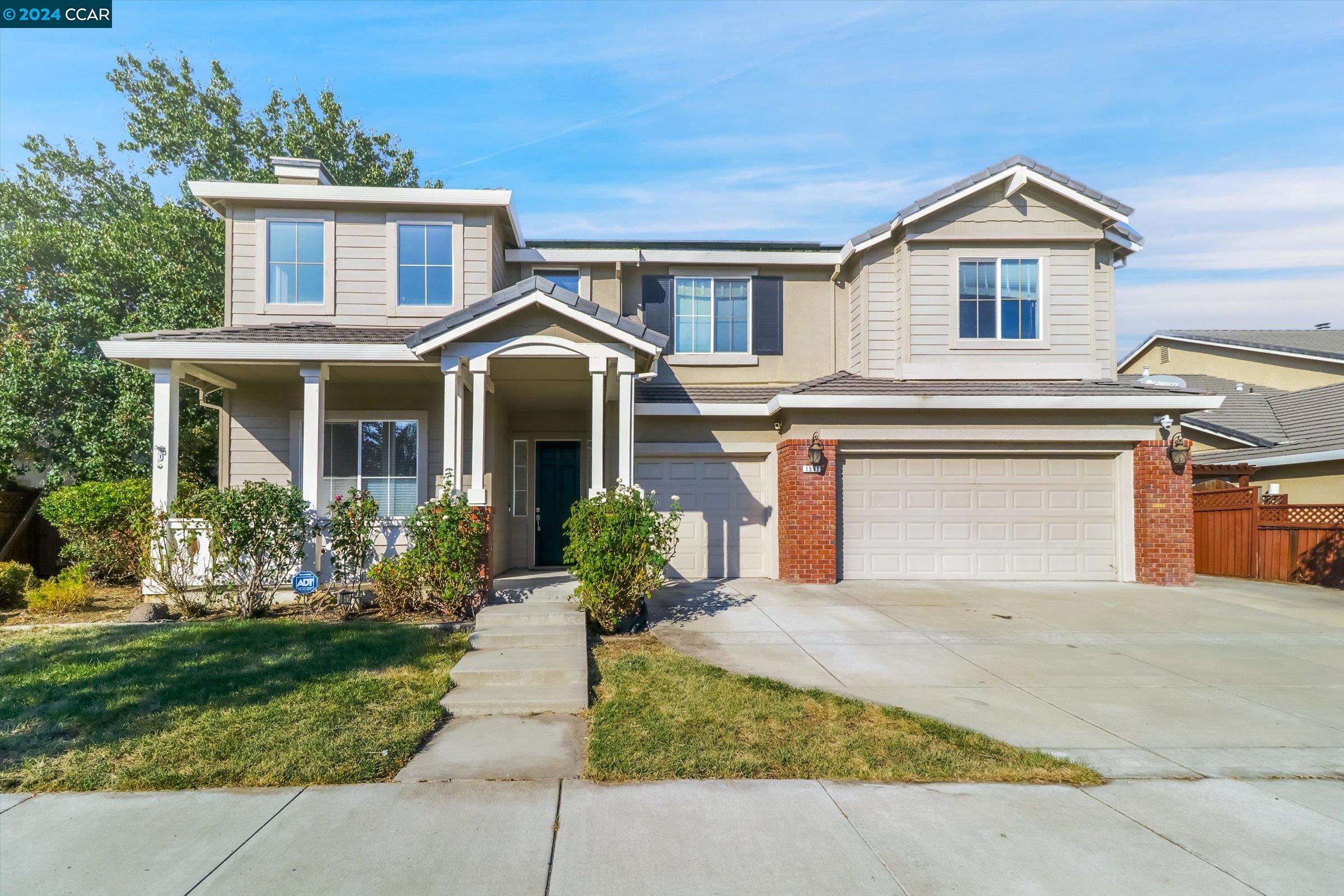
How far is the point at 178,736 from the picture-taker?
5.19 meters

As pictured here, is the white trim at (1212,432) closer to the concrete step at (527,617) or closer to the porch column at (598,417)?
the porch column at (598,417)

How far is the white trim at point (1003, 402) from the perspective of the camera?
1153 centimetres

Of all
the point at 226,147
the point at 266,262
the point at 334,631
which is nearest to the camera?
the point at 334,631

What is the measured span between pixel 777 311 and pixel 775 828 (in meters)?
10.3

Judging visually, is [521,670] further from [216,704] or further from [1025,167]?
[1025,167]

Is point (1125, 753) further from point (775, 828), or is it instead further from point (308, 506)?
point (308, 506)

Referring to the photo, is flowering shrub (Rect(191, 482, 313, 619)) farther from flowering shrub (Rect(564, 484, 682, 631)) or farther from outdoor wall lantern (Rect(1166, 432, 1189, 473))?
outdoor wall lantern (Rect(1166, 432, 1189, 473))

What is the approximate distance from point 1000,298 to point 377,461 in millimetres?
10185

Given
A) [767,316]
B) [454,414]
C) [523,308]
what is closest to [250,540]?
[454,414]

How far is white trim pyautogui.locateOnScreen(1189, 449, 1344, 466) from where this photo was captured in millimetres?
13805

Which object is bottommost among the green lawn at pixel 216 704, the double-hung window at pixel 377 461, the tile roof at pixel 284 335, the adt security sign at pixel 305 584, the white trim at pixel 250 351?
the green lawn at pixel 216 704

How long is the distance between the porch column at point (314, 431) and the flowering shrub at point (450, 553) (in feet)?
6.31

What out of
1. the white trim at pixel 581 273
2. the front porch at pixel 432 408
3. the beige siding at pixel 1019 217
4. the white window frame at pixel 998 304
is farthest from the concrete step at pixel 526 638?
the beige siding at pixel 1019 217

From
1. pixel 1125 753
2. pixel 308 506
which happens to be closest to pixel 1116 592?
pixel 1125 753
